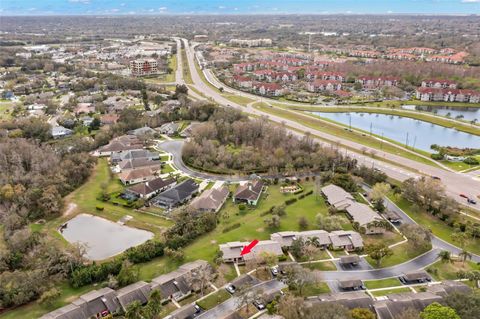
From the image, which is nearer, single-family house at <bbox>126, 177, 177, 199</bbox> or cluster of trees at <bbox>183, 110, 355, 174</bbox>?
single-family house at <bbox>126, 177, 177, 199</bbox>

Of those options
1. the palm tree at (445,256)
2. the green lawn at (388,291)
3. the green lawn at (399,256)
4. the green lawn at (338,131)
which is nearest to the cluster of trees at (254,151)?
the green lawn at (338,131)

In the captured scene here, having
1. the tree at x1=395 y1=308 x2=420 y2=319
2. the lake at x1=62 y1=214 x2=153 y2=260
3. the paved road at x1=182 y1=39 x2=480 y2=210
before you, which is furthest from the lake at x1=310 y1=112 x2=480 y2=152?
the lake at x1=62 y1=214 x2=153 y2=260

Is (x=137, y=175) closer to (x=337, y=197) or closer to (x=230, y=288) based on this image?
(x=230, y=288)

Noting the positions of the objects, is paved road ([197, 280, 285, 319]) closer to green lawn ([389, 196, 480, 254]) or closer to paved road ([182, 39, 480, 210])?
green lawn ([389, 196, 480, 254])

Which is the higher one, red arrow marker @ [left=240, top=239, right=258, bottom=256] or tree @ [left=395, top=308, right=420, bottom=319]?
tree @ [left=395, top=308, right=420, bottom=319]

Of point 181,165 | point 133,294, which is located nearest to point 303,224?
point 133,294

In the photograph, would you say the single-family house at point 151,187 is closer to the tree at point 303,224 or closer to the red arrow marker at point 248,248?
the red arrow marker at point 248,248

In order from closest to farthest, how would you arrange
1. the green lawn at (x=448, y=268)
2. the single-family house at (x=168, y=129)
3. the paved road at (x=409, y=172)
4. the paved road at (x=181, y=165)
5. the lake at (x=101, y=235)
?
the green lawn at (x=448, y=268), the lake at (x=101, y=235), the paved road at (x=409, y=172), the paved road at (x=181, y=165), the single-family house at (x=168, y=129)
